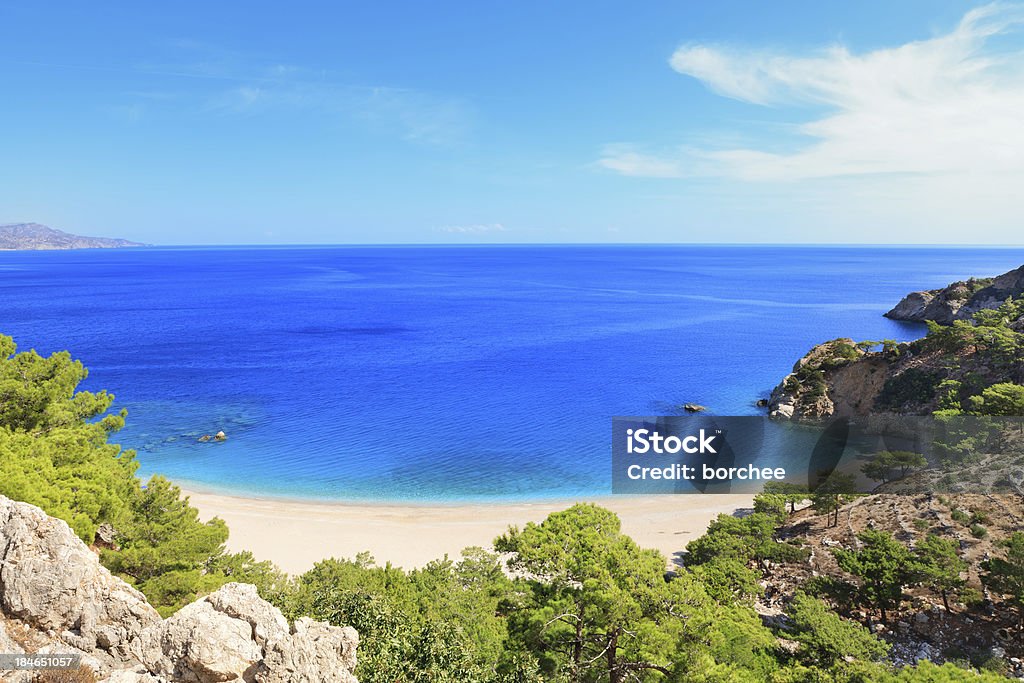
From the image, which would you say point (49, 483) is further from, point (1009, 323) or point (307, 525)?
point (1009, 323)

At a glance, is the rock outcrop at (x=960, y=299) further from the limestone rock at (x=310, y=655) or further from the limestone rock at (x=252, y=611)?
the limestone rock at (x=252, y=611)

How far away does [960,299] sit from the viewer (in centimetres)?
8494

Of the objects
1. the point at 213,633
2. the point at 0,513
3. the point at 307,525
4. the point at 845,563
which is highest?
the point at 0,513

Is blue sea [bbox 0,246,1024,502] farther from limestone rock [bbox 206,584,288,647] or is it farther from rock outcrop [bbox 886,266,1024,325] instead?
limestone rock [bbox 206,584,288,647]

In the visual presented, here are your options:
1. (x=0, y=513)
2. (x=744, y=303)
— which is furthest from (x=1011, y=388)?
(x=744, y=303)

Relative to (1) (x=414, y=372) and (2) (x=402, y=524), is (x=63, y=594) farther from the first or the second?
(1) (x=414, y=372)

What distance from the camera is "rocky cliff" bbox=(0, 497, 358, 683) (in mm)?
8656

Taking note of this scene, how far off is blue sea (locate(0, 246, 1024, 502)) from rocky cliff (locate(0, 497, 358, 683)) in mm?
26884

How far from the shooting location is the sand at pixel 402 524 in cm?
2834

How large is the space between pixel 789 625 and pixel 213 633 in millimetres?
19950

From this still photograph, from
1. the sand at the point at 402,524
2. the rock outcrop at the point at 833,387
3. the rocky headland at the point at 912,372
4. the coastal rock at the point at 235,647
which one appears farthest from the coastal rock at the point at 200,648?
the rock outcrop at the point at 833,387

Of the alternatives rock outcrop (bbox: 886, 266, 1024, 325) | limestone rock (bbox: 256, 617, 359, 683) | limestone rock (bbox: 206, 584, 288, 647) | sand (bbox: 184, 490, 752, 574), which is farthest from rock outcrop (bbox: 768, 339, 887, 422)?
limestone rock (bbox: 206, 584, 288, 647)

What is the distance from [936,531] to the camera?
78.4 ft

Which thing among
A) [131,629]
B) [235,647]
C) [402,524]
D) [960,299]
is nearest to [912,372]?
[402,524]
